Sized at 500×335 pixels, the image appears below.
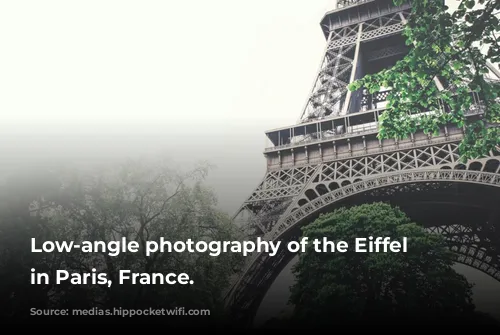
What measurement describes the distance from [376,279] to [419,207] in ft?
27.4

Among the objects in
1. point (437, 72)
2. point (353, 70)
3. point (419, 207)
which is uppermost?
point (353, 70)

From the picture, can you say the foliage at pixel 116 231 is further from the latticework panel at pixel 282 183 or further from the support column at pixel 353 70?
the support column at pixel 353 70

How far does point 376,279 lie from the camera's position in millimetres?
12656

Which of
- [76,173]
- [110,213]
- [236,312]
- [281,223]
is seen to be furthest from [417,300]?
[76,173]

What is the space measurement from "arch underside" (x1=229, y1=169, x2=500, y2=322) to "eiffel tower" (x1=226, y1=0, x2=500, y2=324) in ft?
0.13

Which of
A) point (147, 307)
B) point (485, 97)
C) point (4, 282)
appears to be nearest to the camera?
point (485, 97)

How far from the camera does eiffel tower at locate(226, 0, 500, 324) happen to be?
15.6m

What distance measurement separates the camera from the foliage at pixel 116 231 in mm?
10094

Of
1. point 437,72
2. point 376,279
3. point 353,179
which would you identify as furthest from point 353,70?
point 437,72

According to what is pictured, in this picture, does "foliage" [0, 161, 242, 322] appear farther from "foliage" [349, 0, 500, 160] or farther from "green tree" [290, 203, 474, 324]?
"foliage" [349, 0, 500, 160]

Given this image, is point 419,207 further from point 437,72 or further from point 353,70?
point 437,72

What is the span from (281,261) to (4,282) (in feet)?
36.5

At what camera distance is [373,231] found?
13.5m

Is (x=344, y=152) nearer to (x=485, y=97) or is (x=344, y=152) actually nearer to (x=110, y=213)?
(x=485, y=97)
